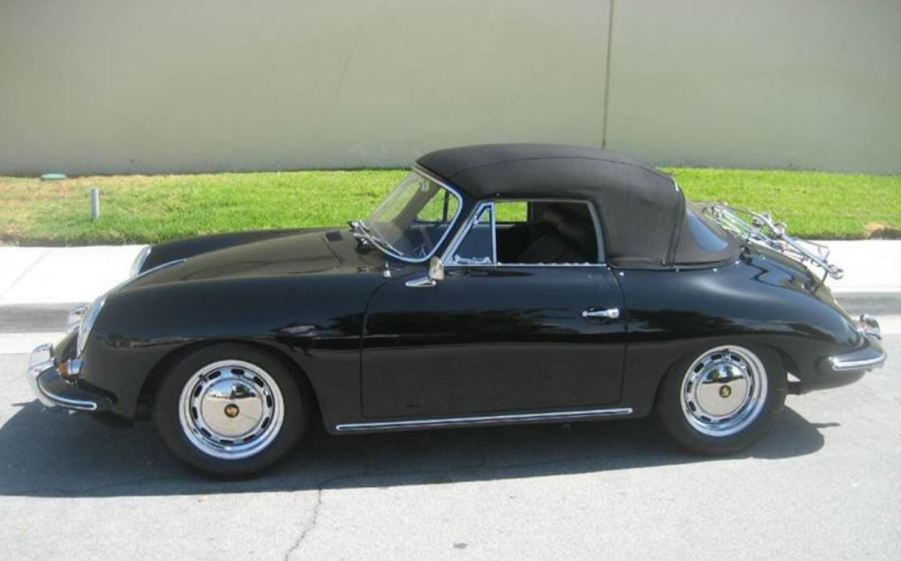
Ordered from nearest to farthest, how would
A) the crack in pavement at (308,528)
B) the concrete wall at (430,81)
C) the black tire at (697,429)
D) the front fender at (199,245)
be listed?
the crack in pavement at (308,528), the black tire at (697,429), the front fender at (199,245), the concrete wall at (430,81)

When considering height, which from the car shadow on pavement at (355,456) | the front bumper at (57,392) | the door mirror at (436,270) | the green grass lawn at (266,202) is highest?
the door mirror at (436,270)

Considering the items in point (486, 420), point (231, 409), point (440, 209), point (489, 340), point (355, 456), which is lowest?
point (355, 456)

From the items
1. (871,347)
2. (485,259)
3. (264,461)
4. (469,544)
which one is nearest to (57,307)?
(264,461)

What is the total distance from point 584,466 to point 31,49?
951 cm

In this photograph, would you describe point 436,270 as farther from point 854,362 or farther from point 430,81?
point 430,81

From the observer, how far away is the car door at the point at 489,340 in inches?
170

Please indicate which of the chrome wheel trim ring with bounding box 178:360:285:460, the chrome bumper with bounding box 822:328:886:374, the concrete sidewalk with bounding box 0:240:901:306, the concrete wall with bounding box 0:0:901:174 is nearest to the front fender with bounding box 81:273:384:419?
the chrome wheel trim ring with bounding box 178:360:285:460

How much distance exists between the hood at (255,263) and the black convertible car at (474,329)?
2 centimetres

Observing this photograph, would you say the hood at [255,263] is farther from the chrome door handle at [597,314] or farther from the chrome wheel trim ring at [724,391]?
the chrome wheel trim ring at [724,391]

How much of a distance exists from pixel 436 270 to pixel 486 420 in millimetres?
734

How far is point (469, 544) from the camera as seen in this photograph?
12.6 feet

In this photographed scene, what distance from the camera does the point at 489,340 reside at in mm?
4395

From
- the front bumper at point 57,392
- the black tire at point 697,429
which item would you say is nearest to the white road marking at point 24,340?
the front bumper at point 57,392

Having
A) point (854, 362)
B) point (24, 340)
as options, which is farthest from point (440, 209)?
point (24, 340)
